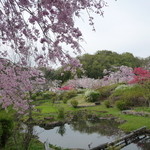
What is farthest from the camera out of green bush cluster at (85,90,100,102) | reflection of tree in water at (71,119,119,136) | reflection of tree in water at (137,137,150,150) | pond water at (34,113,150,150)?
green bush cluster at (85,90,100,102)

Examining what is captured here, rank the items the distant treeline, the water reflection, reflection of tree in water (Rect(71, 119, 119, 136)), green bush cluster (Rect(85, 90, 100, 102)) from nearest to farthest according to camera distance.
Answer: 1. the water reflection
2. reflection of tree in water (Rect(71, 119, 119, 136))
3. green bush cluster (Rect(85, 90, 100, 102))
4. the distant treeline

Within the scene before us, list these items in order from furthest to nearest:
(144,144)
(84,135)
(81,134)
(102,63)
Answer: (102,63)
(81,134)
(84,135)
(144,144)

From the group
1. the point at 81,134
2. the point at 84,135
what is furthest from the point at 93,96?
the point at 84,135

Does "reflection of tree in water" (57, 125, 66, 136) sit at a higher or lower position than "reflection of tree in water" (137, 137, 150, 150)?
higher

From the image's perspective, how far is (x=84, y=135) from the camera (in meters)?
9.45

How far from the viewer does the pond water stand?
26.0ft

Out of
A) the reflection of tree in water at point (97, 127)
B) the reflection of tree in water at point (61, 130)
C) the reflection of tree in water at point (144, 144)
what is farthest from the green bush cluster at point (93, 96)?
the reflection of tree in water at point (144, 144)

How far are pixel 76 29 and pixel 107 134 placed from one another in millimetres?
7300

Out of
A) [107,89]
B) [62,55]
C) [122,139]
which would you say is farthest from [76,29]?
[107,89]

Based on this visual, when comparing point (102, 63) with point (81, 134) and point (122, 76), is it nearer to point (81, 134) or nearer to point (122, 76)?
point (122, 76)

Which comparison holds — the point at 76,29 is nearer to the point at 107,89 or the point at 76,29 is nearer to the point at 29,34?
the point at 29,34

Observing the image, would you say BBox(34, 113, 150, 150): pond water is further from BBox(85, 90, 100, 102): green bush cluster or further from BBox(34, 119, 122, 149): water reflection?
BBox(85, 90, 100, 102): green bush cluster

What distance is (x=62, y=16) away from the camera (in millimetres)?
2715

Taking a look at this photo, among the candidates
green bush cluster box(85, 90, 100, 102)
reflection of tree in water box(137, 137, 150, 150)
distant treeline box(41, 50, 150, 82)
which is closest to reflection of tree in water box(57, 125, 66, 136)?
reflection of tree in water box(137, 137, 150, 150)
